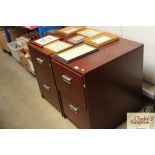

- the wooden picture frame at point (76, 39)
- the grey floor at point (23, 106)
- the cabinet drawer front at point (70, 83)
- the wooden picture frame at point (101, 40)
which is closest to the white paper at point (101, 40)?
the wooden picture frame at point (101, 40)

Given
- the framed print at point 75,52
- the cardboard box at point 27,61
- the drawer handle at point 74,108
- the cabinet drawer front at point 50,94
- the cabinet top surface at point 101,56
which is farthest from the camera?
the cardboard box at point 27,61

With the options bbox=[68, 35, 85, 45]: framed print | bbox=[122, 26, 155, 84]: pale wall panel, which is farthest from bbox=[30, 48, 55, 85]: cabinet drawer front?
bbox=[122, 26, 155, 84]: pale wall panel

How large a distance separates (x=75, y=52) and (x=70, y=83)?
21 cm

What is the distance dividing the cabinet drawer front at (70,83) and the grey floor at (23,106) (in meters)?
0.34

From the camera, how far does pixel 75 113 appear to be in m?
1.41

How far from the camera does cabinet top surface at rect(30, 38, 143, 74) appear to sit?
115cm

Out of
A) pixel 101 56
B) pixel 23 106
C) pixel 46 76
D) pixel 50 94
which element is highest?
pixel 101 56

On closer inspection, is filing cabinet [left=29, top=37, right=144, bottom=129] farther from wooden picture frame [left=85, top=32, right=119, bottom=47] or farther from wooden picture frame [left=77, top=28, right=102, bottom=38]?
wooden picture frame [left=77, top=28, right=102, bottom=38]

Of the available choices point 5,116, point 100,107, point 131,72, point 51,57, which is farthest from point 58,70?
point 5,116

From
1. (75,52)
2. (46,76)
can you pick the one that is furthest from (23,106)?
(75,52)

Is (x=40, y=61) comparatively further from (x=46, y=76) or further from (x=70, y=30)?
(x=70, y=30)

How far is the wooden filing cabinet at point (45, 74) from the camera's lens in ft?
4.71

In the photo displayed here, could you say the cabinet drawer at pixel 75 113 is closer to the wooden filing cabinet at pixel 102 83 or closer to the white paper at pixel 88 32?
the wooden filing cabinet at pixel 102 83
